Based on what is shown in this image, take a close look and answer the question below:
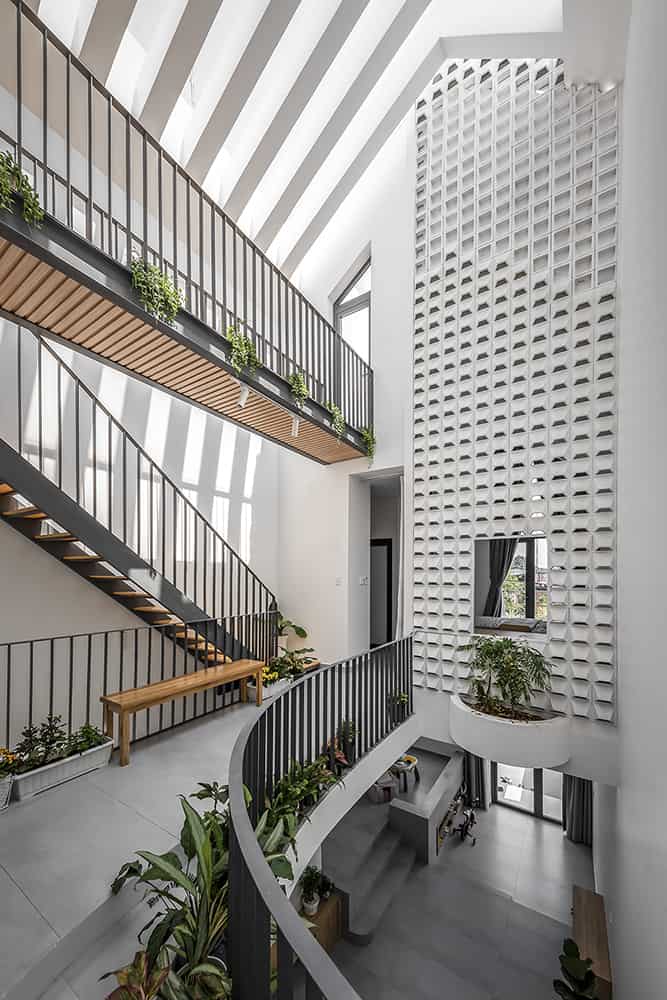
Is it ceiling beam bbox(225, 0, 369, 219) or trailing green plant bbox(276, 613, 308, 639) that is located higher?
ceiling beam bbox(225, 0, 369, 219)

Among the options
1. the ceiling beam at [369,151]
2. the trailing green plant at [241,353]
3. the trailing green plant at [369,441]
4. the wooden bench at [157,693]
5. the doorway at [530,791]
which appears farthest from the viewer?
the doorway at [530,791]

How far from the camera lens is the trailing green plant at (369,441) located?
6.60 meters

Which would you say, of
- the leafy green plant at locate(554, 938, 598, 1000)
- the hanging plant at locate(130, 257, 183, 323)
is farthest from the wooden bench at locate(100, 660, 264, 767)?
the leafy green plant at locate(554, 938, 598, 1000)

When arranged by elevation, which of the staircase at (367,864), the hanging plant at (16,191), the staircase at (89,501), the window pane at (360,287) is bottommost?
the staircase at (367,864)

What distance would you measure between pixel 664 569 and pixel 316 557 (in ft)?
18.4

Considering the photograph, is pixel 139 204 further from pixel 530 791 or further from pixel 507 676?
pixel 530 791

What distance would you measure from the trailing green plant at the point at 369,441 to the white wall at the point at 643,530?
3.29 meters

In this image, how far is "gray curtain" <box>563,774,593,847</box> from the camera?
723cm

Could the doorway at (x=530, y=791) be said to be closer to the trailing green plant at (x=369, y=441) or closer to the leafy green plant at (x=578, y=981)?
the leafy green plant at (x=578, y=981)

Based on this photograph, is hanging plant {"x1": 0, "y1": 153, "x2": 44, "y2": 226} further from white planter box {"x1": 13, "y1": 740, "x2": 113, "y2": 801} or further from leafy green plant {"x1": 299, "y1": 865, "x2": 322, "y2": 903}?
leafy green plant {"x1": 299, "y1": 865, "x2": 322, "y2": 903}

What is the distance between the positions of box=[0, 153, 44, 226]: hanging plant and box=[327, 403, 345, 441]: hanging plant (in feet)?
11.6

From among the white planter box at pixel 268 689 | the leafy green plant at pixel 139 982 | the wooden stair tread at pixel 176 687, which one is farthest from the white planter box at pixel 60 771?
the white planter box at pixel 268 689

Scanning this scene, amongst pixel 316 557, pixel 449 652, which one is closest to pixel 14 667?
pixel 316 557

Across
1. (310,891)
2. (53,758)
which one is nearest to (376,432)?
(53,758)
